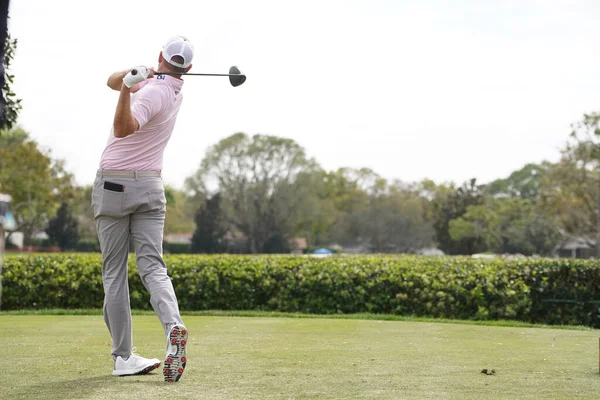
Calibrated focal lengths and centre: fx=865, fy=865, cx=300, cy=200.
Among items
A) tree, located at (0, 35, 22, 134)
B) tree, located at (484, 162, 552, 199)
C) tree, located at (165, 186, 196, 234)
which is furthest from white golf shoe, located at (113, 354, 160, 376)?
tree, located at (484, 162, 552, 199)

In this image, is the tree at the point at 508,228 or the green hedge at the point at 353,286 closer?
the green hedge at the point at 353,286

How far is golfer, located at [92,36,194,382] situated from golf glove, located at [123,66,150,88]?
0.14 feet

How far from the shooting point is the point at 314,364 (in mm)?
5824

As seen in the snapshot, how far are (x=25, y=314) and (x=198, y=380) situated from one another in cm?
803

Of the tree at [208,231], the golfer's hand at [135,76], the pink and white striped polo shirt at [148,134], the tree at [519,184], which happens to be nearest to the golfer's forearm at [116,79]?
the pink and white striped polo shirt at [148,134]

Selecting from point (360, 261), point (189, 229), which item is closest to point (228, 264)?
point (360, 261)

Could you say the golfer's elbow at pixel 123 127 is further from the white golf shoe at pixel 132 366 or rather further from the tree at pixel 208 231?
the tree at pixel 208 231

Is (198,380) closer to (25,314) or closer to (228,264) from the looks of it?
(25,314)

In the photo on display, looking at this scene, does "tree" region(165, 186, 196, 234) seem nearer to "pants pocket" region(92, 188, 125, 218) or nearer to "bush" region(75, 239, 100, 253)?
"bush" region(75, 239, 100, 253)

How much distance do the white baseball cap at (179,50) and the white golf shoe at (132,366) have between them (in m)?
1.86

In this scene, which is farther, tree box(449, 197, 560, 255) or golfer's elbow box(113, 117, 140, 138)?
tree box(449, 197, 560, 255)

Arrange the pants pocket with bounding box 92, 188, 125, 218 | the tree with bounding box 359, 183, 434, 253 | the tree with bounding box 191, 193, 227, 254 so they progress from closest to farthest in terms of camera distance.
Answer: the pants pocket with bounding box 92, 188, 125, 218 < the tree with bounding box 191, 193, 227, 254 < the tree with bounding box 359, 183, 434, 253

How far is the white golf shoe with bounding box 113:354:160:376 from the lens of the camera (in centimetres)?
527

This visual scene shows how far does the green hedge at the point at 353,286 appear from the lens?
12812 millimetres
